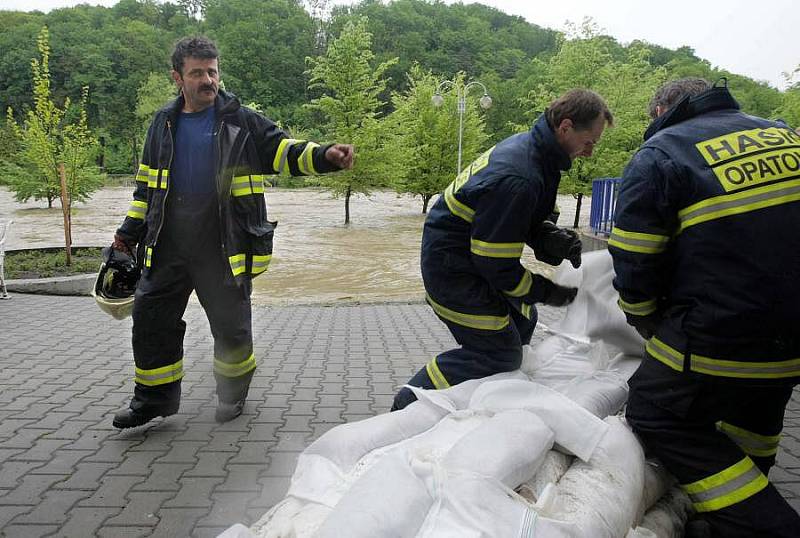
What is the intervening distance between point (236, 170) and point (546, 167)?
160 centimetres

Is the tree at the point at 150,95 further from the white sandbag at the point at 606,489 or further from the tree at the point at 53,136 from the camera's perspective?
the white sandbag at the point at 606,489


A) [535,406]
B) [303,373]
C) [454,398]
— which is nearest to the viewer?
[535,406]

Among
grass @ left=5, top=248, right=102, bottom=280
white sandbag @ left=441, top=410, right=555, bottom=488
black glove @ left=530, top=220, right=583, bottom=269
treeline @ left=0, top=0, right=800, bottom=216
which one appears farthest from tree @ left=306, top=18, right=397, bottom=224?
white sandbag @ left=441, top=410, right=555, bottom=488

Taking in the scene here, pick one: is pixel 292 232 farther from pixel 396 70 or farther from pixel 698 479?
pixel 396 70

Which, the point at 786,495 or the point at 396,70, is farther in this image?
the point at 396,70

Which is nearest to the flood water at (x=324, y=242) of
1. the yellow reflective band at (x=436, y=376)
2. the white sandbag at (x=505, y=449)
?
the yellow reflective band at (x=436, y=376)

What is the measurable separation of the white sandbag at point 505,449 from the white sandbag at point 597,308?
1223 millimetres

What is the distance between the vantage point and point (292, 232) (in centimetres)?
2236

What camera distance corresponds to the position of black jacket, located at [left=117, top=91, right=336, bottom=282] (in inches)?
130

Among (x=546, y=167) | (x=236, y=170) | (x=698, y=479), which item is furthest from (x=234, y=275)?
(x=698, y=479)

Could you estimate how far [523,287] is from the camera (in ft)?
9.30

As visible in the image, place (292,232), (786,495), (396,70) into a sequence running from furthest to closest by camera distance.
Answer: (396,70)
(292,232)
(786,495)

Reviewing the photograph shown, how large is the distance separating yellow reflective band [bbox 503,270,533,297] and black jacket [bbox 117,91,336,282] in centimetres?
119

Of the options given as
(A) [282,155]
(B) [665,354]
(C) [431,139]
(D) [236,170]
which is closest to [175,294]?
(D) [236,170]
